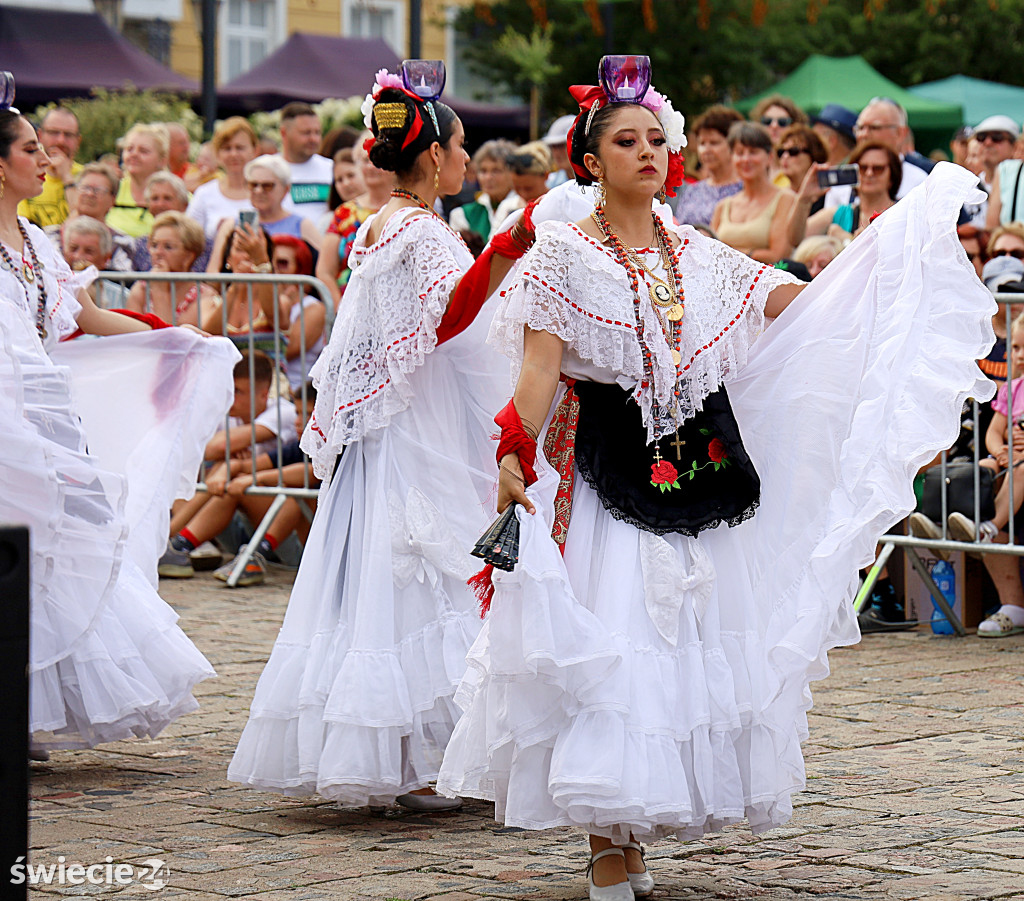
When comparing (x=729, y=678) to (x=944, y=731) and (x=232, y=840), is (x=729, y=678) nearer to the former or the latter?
(x=232, y=840)

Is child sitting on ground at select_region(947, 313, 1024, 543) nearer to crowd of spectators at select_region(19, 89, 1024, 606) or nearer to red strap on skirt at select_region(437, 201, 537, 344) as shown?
crowd of spectators at select_region(19, 89, 1024, 606)

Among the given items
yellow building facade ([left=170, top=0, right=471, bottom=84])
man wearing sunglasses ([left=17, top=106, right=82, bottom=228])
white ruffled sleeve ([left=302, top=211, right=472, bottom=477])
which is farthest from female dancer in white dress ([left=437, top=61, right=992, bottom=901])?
→ yellow building facade ([left=170, top=0, right=471, bottom=84])

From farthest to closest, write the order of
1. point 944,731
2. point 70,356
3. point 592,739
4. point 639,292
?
point 70,356, point 944,731, point 639,292, point 592,739

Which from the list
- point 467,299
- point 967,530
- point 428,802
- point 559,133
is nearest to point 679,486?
point 467,299

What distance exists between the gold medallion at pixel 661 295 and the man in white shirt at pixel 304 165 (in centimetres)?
747

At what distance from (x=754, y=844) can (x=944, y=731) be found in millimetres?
1542

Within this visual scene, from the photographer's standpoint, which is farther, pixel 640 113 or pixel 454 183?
pixel 454 183

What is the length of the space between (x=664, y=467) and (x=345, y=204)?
19.8 ft

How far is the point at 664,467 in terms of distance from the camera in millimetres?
4438

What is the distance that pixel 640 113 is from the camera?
454cm

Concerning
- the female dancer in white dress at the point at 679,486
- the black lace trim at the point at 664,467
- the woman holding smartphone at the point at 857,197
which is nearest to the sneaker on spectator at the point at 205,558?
the woman holding smartphone at the point at 857,197

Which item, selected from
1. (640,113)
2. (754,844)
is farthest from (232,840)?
(640,113)

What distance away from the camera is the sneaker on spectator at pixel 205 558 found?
10469 mm

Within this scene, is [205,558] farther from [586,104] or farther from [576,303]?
[576,303]
